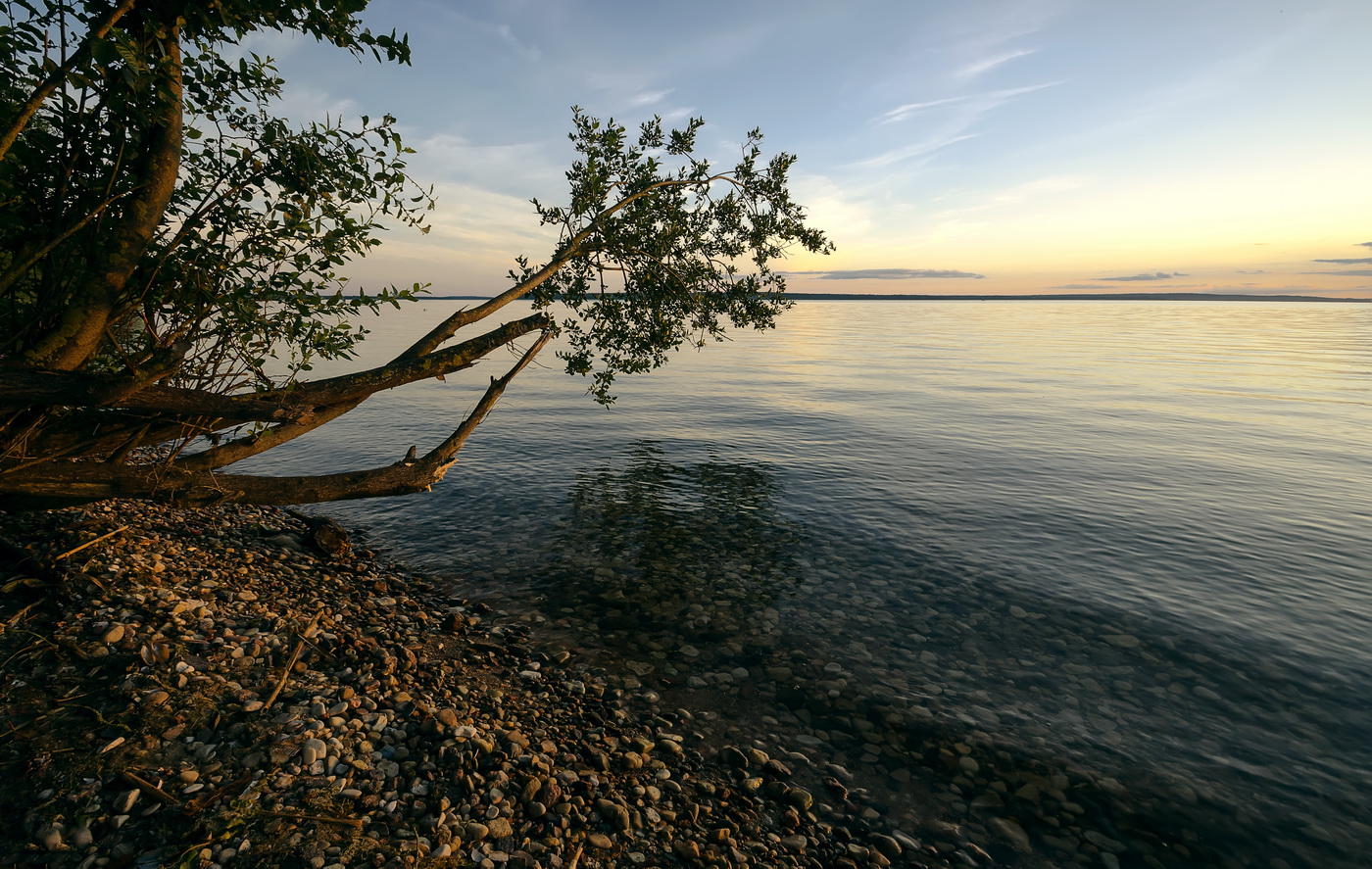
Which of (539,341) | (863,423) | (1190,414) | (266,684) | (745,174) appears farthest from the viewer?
(1190,414)

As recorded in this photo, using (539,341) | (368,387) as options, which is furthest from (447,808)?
(539,341)

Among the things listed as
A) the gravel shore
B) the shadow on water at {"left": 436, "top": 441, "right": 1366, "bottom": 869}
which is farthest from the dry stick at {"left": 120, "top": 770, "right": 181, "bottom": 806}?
the shadow on water at {"left": 436, "top": 441, "right": 1366, "bottom": 869}

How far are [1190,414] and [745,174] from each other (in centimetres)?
3680

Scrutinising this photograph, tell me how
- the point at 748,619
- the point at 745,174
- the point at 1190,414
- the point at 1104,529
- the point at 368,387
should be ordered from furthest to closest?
the point at 1190,414 → the point at 1104,529 → the point at 745,174 → the point at 748,619 → the point at 368,387

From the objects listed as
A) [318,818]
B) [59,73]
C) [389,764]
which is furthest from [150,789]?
[59,73]

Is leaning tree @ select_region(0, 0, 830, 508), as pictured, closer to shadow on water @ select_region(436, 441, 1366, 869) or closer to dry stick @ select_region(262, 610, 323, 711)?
dry stick @ select_region(262, 610, 323, 711)

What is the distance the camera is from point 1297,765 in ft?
30.9

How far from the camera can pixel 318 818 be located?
6062mm

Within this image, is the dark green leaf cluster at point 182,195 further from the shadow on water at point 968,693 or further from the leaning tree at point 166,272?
the shadow on water at point 968,693

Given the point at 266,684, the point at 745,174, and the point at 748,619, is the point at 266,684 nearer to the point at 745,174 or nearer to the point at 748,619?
the point at 748,619

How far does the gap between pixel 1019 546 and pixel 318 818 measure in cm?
1742

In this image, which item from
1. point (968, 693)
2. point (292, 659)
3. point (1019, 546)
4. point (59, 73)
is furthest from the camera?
point (1019, 546)

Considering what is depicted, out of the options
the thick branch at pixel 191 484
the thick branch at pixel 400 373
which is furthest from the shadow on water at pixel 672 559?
the thick branch at pixel 400 373

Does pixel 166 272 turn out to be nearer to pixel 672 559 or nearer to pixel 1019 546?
pixel 672 559
